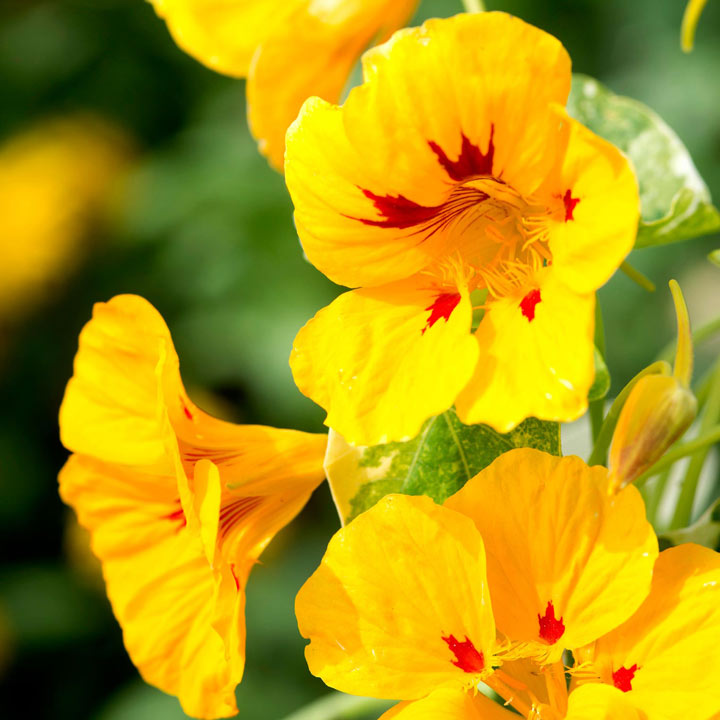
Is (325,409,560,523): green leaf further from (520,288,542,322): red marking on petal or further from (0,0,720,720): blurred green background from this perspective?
(0,0,720,720): blurred green background

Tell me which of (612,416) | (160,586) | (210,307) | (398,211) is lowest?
(210,307)

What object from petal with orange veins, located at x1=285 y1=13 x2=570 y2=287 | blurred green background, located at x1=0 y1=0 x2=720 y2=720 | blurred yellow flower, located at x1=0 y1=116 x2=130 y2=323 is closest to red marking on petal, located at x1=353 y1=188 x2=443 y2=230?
petal with orange veins, located at x1=285 y1=13 x2=570 y2=287

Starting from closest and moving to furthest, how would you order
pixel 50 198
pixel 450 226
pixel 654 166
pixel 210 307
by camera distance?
pixel 450 226, pixel 654 166, pixel 210 307, pixel 50 198

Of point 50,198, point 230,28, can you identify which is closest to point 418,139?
point 230,28

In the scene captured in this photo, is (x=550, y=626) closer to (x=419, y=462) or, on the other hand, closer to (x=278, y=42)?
(x=419, y=462)

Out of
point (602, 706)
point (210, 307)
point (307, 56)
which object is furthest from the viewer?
point (210, 307)

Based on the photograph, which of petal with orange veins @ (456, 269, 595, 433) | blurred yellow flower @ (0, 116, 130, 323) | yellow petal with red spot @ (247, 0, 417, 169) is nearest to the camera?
petal with orange veins @ (456, 269, 595, 433)

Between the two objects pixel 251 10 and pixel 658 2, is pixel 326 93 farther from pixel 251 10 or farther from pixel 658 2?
pixel 658 2
